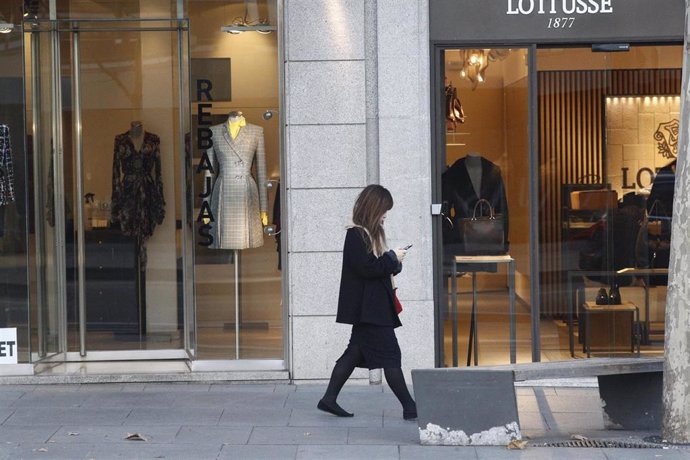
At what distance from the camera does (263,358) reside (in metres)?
10.8

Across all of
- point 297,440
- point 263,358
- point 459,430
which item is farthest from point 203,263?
point 459,430

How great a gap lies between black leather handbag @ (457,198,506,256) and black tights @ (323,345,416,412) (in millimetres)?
2198

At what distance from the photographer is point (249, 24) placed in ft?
35.2

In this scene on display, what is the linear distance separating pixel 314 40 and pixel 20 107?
279 centimetres

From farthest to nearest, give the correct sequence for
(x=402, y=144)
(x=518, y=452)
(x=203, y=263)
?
(x=203, y=263), (x=402, y=144), (x=518, y=452)

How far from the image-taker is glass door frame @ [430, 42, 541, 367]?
10.3m

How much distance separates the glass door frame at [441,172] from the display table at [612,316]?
1.56ft

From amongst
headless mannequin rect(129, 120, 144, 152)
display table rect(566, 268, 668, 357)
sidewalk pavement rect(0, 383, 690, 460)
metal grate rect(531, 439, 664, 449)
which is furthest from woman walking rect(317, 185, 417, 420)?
headless mannequin rect(129, 120, 144, 152)

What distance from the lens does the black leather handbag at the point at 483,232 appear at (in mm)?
10492

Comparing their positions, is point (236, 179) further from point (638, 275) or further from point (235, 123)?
point (638, 275)

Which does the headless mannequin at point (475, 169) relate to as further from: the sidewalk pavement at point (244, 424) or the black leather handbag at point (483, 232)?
the sidewalk pavement at point (244, 424)

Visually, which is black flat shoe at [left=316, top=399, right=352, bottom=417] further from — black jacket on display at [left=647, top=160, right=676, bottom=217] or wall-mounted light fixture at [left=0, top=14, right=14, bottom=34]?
wall-mounted light fixture at [left=0, top=14, right=14, bottom=34]

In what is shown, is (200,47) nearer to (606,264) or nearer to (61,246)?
(61,246)

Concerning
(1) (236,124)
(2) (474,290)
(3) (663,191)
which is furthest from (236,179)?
(3) (663,191)
